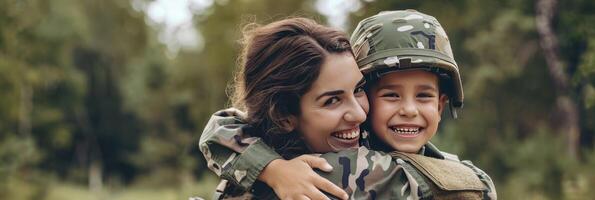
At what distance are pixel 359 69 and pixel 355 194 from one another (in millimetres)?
431

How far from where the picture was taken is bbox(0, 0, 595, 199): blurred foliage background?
18.6 metres

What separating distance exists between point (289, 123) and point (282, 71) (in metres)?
0.17

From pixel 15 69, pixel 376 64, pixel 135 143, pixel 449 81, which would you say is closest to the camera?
pixel 376 64

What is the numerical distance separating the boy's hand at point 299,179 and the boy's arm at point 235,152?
35mm

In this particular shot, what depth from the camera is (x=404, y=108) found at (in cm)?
309

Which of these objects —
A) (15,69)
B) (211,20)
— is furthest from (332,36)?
(211,20)

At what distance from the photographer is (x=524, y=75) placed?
22062mm

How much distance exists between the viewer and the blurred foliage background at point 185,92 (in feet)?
61.1

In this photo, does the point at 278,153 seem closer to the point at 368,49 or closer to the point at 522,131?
the point at 368,49

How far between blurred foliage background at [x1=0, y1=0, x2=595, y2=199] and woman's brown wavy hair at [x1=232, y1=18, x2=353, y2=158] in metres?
0.51

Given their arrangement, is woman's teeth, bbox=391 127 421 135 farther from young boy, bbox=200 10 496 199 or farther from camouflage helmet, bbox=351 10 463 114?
camouflage helmet, bbox=351 10 463 114

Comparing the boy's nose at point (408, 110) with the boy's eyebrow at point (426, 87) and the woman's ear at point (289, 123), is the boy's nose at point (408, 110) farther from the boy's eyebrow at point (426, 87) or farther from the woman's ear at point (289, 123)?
the woman's ear at point (289, 123)

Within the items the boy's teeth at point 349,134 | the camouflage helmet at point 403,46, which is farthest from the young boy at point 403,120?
the boy's teeth at point 349,134

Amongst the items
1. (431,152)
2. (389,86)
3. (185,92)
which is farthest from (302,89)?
(185,92)
